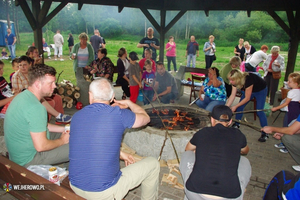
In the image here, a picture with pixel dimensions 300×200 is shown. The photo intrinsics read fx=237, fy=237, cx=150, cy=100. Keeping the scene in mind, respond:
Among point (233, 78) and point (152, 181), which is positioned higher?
point (233, 78)

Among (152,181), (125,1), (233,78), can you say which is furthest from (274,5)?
(152,181)

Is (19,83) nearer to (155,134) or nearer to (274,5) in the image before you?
(155,134)

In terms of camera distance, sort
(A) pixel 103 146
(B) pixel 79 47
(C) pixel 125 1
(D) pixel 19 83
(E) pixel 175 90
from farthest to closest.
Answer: (C) pixel 125 1 → (B) pixel 79 47 → (E) pixel 175 90 → (D) pixel 19 83 → (A) pixel 103 146

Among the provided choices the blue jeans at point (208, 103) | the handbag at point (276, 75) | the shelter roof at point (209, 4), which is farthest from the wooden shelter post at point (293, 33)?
the blue jeans at point (208, 103)

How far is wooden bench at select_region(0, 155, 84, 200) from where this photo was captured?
1920mm

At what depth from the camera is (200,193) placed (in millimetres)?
2270

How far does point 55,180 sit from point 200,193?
1.46 m

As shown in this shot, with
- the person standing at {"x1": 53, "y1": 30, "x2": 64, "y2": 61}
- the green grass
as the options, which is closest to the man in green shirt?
the green grass

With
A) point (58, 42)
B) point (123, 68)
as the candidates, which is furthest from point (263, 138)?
point (58, 42)

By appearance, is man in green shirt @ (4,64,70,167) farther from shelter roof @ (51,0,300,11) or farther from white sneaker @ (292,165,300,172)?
shelter roof @ (51,0,300,11)

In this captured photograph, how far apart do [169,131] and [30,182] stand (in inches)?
94.5

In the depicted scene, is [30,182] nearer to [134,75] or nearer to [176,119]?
[176,119]

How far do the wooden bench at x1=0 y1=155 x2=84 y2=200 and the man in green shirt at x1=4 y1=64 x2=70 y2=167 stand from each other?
0.82ft

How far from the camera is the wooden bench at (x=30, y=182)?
192cm
